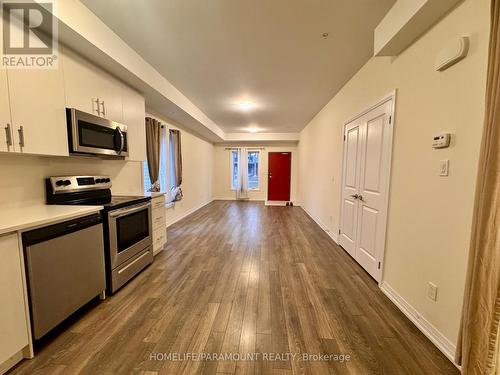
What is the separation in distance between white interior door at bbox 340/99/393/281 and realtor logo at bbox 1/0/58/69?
311cm

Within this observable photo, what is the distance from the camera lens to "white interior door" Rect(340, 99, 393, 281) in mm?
2234

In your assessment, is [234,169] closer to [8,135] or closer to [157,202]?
[157,202]

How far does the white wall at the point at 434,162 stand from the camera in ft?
4.27

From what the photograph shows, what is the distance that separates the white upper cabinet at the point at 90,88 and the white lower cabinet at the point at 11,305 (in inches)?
52.3

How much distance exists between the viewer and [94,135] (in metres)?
2.11

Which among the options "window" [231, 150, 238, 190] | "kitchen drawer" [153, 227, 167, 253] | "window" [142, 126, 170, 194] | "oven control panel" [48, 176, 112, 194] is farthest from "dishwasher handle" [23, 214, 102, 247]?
"window" [231, 150, 238, 190]

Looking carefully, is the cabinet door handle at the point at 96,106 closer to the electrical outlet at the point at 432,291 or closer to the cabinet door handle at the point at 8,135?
the cabinet door handle at the point at 8,135

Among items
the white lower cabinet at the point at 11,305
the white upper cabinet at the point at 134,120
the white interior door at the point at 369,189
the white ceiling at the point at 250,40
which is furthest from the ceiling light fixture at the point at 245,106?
the white lower cabinet at the point at 11,305

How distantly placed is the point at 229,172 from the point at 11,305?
7.17 m

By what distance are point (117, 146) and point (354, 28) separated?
2.82 metres

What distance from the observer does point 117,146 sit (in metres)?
2.40

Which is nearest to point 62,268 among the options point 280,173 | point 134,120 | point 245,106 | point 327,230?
point 134,120

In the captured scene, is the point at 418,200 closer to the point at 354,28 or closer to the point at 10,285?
the point at 354,28

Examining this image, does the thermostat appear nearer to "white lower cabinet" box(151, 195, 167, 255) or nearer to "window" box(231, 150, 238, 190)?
"white lower cabinet" box(151, 195, 167, 255)
